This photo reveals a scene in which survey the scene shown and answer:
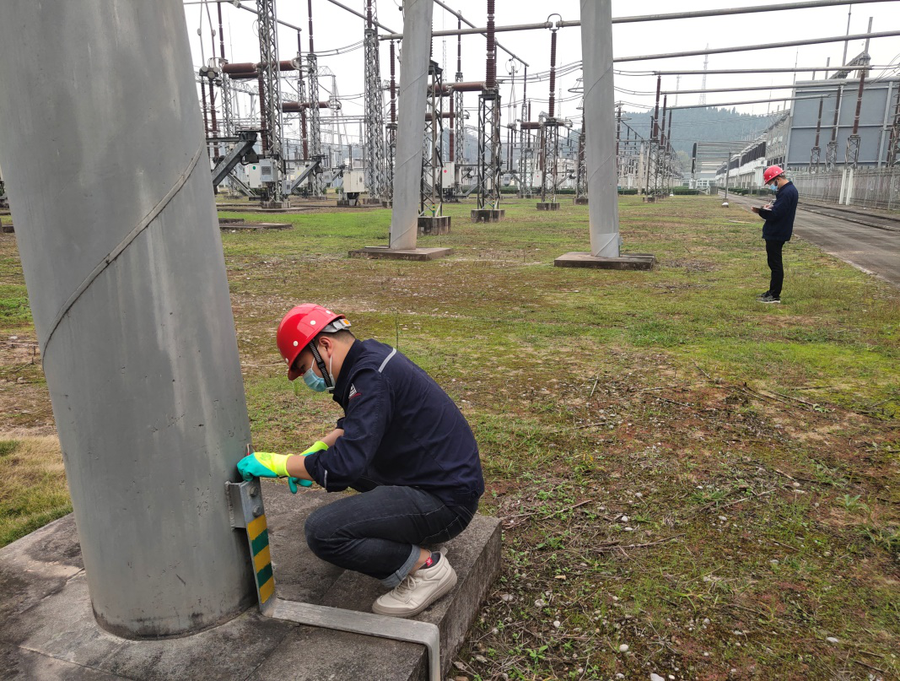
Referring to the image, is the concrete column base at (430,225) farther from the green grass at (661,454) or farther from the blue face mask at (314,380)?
the blue face mask at (314,380)

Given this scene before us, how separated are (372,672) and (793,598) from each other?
176cm

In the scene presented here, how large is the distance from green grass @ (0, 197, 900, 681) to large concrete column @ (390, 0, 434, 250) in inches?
156

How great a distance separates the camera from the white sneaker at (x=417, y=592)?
2.25 metres

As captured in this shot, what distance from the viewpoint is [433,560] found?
2.37 metres

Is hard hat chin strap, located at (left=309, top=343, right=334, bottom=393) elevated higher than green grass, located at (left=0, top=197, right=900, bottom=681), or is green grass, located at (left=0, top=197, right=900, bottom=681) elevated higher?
hard hat chin strap, located at (left=309, top=343, right=334, bottom=393)

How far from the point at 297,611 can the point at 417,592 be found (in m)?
0.40

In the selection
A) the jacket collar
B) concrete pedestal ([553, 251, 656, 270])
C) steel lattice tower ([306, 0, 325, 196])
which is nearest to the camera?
the jacket collar

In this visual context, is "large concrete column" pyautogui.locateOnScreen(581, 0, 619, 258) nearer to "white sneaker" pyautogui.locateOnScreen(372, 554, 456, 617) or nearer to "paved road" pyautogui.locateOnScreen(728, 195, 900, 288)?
"paved road" pyautogui.locateOnScreen(728, 195, 900, 288)

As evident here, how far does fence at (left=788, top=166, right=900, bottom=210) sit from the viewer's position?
2902cm

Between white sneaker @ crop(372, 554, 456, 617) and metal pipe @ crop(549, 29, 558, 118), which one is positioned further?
metal pipe @ crop(549, 29, 558, 118)

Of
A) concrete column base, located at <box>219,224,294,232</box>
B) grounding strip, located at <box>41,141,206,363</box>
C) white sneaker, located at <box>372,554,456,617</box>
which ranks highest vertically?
grounding strip, located at <box>41,141,206,363</box>

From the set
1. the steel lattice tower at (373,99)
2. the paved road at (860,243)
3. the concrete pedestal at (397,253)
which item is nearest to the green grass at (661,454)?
the paved road at (860,243)

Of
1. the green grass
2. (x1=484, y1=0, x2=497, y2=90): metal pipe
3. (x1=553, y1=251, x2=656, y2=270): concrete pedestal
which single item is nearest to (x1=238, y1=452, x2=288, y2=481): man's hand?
the green grass

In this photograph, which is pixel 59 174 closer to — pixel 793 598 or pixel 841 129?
pixel 793 598
